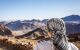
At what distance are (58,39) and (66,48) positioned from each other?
118mm

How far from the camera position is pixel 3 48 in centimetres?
2775

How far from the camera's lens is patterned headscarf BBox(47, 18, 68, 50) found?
1.99m

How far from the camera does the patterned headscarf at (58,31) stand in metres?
1.99

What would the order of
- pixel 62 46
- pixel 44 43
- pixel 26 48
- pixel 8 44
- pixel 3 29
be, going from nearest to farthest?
1. pixel 62 46
2. pixel 44 43
3. pixel 26 48
4. pixel 8 44
5. pixel 3 29

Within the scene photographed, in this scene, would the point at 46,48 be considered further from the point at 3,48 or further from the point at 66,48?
the point at 3,48

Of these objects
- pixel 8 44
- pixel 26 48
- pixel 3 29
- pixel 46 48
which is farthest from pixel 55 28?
pixel 3 29

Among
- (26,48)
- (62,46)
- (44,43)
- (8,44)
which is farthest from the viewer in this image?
(8,44)

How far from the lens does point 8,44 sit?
1157 inches

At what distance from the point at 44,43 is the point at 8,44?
1091 inches

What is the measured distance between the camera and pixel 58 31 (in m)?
2.00

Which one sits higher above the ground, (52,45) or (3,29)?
(52,45)

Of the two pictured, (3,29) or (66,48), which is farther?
(3,29)

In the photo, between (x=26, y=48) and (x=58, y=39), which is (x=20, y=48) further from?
(x=58, y=39)

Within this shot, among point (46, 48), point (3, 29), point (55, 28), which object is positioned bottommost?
point (3, 29)
